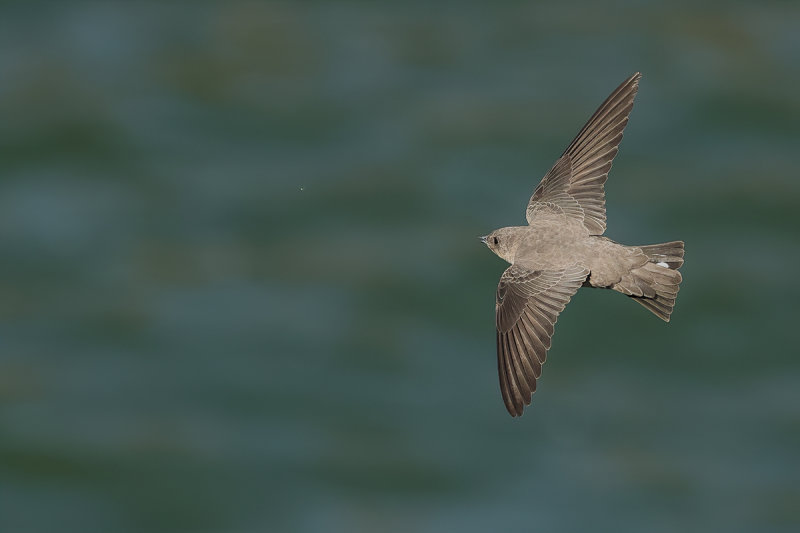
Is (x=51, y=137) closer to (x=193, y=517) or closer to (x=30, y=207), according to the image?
(x=30, y=207)

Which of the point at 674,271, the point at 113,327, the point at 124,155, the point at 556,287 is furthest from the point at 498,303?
the point at 124,155

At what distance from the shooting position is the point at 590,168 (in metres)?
9.03

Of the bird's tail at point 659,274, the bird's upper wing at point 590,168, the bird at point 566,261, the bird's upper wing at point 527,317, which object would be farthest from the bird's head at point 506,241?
the bird's tail at point 659,274

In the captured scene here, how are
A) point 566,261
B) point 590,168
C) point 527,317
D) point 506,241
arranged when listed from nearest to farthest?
point 527,317 < point 566,261 < point 506,241 < point 590,168

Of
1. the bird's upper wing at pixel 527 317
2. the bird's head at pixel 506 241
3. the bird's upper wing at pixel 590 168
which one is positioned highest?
the bird's upper wing at pixel 590 168

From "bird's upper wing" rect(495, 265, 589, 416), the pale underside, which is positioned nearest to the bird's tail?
the pale underside

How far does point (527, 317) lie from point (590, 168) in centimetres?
153

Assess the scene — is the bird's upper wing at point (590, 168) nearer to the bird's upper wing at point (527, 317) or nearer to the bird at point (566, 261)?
the bird at point (566, 261)

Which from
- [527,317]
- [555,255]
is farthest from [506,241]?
[527,317]

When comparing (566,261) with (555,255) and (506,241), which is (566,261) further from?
(506,241)

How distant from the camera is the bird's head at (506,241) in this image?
339 inches

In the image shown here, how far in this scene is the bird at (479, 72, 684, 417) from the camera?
26.2 ft

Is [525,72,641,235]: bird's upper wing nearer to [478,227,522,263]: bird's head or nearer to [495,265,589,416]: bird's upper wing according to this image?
[478,227,522,263]: bird's head

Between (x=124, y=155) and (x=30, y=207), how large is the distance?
2.12 metres
